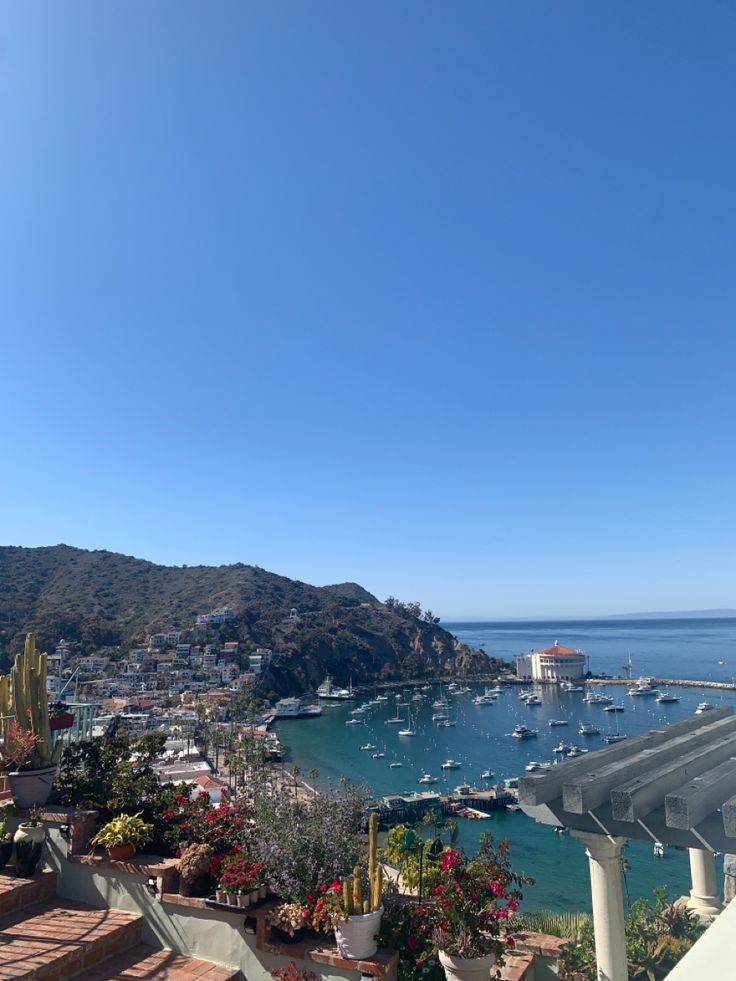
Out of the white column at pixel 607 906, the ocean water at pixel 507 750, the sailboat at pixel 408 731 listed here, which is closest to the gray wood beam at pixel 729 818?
the white column at pixel 607 906

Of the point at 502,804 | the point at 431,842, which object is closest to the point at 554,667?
the point at 502,804

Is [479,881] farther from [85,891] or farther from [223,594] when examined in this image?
[223,594]

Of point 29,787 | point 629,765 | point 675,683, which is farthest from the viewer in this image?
point 675,683

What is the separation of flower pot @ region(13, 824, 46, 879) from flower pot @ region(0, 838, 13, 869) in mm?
77

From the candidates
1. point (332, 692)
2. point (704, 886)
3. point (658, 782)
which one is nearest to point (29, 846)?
point (658, 782)

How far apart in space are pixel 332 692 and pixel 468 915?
91.2m

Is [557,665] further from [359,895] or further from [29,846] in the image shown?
[359,895]

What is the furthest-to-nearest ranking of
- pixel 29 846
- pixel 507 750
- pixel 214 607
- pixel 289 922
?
pixel 214 607
pixel 507 750
pixel 29 846
pixel 289 922

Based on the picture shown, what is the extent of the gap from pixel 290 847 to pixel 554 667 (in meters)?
99.8

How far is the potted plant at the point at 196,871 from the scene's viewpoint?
4.14m

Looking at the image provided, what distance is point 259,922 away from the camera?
379 centimetres

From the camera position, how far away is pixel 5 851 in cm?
505

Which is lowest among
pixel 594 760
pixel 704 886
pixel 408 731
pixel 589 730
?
pixel 408 731

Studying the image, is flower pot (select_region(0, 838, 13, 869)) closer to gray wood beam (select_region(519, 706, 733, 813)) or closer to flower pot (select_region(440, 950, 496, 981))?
flower pot (select_region(440, 950, 496, 981))
